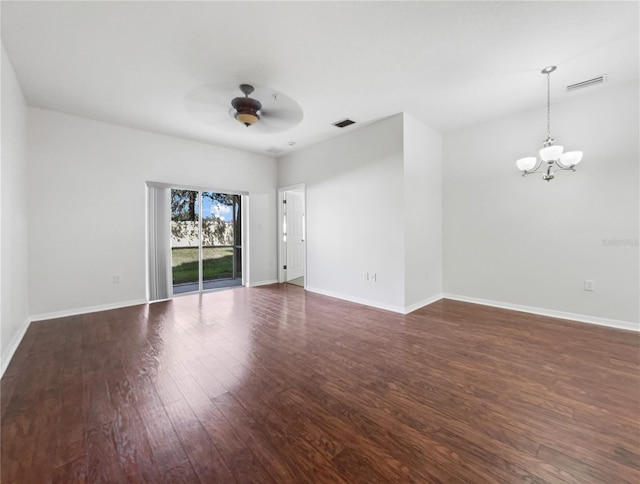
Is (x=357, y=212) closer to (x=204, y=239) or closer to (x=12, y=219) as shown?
(x=204, y=239)

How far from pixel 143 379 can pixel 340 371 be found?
1660 mm

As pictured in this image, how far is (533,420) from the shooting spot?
171cm

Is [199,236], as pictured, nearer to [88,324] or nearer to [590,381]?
[88,324]

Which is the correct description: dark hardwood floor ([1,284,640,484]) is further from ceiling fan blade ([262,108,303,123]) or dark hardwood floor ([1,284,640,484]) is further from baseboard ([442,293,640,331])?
ceiling fan blade ([262,108,303,123])

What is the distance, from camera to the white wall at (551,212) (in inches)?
127

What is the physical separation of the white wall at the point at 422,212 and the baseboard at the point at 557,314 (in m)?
0.59

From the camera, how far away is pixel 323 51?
2.53m

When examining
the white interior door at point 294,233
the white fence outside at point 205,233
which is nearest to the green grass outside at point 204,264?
the white fence outside at point 205,233

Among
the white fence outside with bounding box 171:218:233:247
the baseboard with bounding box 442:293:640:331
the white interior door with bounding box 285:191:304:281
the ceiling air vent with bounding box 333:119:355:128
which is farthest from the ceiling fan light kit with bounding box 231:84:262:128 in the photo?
the baseboard with bounding box 442:293:640:331

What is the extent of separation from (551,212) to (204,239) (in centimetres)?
586

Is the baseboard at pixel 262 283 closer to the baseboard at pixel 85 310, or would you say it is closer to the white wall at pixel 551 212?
the baseboard at pixel 85 310

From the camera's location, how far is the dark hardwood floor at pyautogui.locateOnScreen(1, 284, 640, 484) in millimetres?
1377

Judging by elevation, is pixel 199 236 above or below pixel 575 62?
below

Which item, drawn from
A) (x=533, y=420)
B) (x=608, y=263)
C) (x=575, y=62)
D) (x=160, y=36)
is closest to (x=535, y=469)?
(x=533, y=420)
